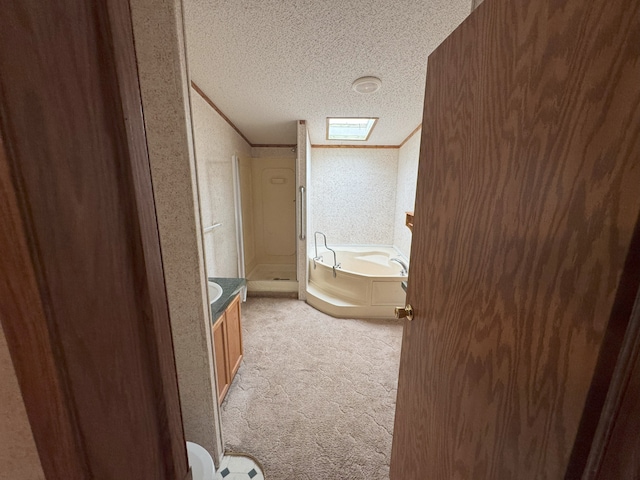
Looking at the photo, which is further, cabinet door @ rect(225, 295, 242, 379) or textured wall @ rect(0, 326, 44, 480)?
cabinet door @ rect(225, 295, 242, 379)

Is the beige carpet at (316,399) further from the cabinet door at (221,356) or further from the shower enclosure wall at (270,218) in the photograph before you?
the shower enclosure wall at (270,218)

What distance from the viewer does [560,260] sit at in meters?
0.42

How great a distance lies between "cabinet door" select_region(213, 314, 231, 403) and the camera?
1515 millimetres

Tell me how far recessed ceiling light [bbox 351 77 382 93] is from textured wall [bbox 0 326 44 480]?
2.21 m

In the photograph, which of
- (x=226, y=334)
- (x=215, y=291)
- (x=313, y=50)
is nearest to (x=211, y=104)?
(x=313, y=50)

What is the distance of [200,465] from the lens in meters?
0.94

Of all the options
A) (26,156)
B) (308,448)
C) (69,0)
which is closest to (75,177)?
(26,156)

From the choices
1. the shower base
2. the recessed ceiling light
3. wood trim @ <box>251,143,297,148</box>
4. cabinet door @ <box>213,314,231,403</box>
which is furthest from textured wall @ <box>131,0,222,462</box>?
wood trim @ <box>251,143,297,148</box>

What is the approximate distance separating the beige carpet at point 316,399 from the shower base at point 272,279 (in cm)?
73

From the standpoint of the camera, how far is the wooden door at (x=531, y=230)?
1.13 feet

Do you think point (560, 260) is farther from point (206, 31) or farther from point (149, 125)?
point (206, 31)

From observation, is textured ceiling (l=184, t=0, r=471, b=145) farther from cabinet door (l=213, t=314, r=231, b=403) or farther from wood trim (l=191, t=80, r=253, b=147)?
cabinet door (l=213, t=314, r=231, b=403)

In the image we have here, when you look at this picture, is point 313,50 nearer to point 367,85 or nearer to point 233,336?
point 367,85

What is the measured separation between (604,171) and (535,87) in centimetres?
23
